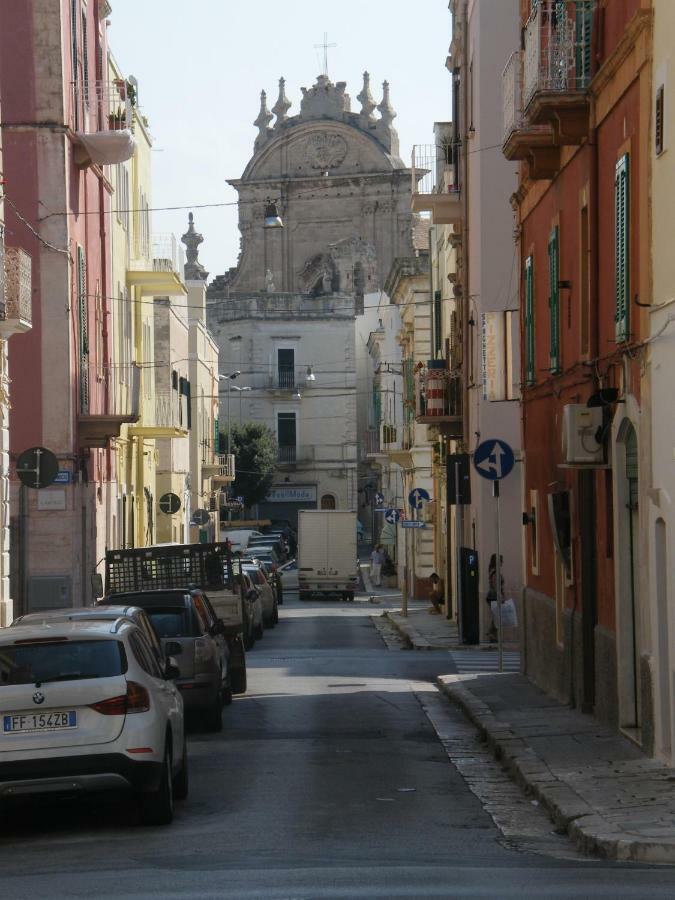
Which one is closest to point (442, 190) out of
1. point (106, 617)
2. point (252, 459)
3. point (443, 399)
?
point (443, 399)

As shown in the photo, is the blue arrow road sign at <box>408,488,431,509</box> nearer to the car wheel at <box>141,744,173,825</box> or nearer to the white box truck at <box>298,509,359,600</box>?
the white box truck at <box>298,509,359,600</box>

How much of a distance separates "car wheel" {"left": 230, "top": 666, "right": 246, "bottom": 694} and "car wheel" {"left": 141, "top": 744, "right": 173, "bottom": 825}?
10.6 m

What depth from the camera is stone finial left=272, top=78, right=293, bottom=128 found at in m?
97.2

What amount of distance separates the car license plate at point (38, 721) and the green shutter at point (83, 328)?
22557 mm

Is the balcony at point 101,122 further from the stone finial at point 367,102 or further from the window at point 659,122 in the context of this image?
the stone finial at point 367,102

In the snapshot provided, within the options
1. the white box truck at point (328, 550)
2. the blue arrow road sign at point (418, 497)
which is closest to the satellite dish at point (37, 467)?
the blue arrow road sign at point (418, 497)

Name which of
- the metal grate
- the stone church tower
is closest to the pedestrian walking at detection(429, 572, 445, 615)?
the metal grate

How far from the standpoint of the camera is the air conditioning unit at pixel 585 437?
1614 centimetres

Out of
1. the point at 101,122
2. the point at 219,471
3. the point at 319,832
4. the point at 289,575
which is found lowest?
the point at 289,575

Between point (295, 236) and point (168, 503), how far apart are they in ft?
165

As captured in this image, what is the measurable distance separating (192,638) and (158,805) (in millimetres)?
6811

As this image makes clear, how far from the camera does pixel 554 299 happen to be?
65.0 ft

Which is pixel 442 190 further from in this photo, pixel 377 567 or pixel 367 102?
pixel 367 102

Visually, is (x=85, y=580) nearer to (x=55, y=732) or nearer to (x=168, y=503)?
(x=168, y=503)
